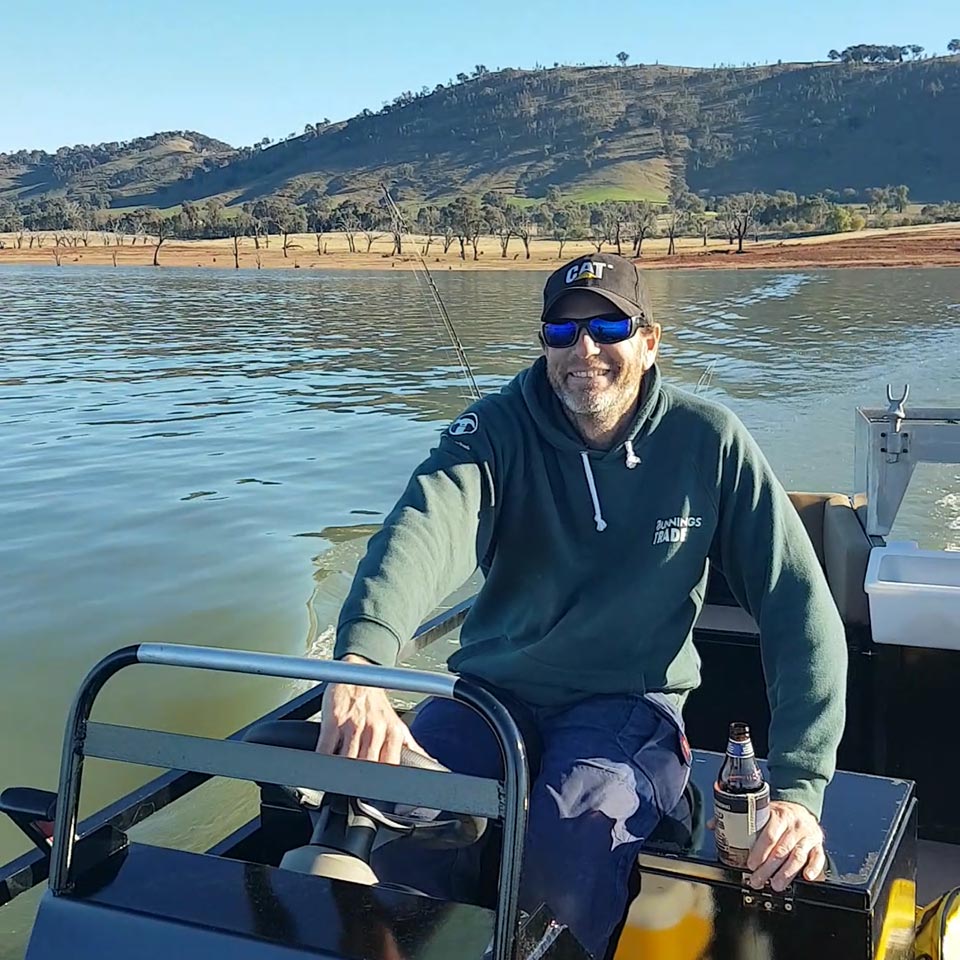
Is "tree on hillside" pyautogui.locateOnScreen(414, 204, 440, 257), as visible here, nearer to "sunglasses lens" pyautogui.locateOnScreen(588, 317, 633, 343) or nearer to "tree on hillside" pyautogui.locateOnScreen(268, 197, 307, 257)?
"tree on hillside" pyautogui.locateOnScreen(268, 197, 307, 257)

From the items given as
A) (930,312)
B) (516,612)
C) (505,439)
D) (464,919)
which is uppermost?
(505,439)

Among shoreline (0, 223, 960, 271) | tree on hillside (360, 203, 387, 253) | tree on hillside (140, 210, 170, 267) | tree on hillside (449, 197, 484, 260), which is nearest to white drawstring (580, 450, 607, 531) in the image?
shoreline (0, 223, 960, 271)

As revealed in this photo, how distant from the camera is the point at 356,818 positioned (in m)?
1.92

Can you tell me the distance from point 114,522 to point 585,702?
7.42 metres

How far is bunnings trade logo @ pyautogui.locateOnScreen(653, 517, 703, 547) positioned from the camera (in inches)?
92.0

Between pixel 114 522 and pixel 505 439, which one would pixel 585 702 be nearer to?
pixel 505 439

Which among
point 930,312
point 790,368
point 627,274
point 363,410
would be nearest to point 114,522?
point 363,410

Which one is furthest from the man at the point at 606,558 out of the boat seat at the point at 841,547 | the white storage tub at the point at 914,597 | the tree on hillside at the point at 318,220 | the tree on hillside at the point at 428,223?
the tree on hillside at the point at 318,220

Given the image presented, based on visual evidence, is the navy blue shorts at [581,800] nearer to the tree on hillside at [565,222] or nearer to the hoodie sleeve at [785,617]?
the hoodie sleeve at [785,617]

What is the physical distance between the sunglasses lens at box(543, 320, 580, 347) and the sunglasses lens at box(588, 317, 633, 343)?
0.03 m

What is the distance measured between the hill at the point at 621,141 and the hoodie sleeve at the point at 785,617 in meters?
117

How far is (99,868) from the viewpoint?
71.3 inches

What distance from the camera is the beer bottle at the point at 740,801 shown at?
2057mm

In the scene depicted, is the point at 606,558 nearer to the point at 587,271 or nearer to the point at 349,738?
the point at 587,271
